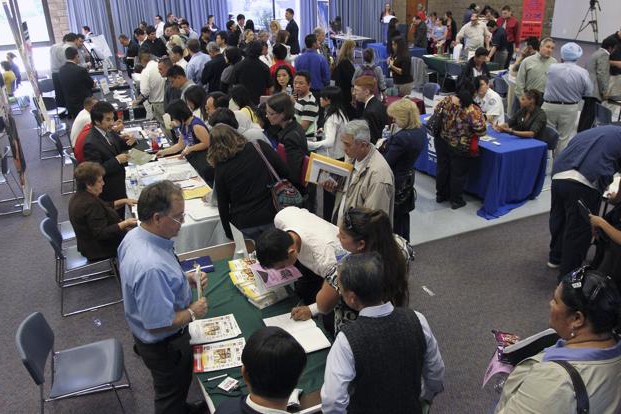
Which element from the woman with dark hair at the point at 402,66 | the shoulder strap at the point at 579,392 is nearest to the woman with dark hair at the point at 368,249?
the shoulder strap at the point at 579,392

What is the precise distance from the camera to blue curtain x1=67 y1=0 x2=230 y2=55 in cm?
1278

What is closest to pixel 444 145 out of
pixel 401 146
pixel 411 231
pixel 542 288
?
pixel 411 231

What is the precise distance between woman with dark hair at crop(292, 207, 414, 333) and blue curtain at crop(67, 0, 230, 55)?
43.4 feet

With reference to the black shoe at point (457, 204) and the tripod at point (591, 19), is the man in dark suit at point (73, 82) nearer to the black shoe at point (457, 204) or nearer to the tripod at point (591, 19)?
the black shoe at point (457, 204)

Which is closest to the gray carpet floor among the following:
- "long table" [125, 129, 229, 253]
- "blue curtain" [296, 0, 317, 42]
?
"long table" [125, 129, 229, 253]

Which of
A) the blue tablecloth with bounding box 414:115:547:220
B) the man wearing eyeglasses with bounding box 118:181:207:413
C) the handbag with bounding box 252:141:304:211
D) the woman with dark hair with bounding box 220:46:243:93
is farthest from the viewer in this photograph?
the woman with dark hair with bounding box 220:46:243:93

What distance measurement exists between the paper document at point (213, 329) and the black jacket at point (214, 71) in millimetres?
5017

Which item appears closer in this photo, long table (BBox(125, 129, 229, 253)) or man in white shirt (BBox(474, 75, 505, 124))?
Result: long table (BBox(125, 129, 229, 253))

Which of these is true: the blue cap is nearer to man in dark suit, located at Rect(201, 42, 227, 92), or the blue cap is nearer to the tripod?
man in dark suit, located at Rect(201, 42, 227, 92)

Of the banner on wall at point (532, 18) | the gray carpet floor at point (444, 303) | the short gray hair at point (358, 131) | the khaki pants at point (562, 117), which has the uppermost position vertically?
the banner on wall at point (532, 18)

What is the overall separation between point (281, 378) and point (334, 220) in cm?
214

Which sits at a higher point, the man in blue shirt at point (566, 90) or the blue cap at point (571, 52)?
the blue cap at point (571, 52)

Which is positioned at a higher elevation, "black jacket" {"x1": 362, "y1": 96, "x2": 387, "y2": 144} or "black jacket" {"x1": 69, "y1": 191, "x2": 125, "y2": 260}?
"black jacket" {"x1": 362, "y1": 96, "x2": 387, "y2": 144}

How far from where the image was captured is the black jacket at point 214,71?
6.70 metres
